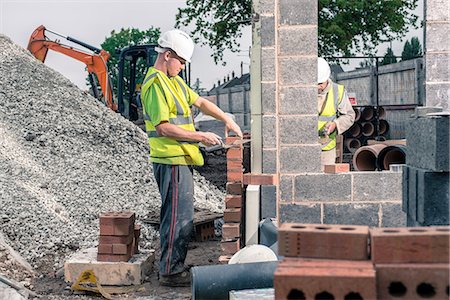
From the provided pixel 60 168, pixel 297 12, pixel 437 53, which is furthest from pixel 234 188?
pixel 60 168

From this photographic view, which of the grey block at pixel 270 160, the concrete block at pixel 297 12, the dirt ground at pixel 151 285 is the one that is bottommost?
the dirt ground at pixel 151 285

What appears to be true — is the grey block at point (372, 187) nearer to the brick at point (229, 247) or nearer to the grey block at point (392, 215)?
the grey block at point (392, 215)

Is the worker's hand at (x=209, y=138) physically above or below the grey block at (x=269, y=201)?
above

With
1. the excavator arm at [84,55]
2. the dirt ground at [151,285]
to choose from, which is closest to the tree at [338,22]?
the excavator arm at [84,55]

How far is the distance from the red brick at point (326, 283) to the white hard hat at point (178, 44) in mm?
3532

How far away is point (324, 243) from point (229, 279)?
1.49m

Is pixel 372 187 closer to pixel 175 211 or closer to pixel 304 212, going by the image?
pixel 304 212

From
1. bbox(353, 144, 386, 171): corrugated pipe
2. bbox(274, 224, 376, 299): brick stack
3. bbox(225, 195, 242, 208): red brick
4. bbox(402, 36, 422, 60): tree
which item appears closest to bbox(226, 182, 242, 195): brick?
bbox(225, 195, 242, 208): red brick

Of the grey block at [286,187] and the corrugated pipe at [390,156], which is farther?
the corrugated pipe at [390,156]

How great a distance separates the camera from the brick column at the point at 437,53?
226 inches

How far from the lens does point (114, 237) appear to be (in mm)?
6523

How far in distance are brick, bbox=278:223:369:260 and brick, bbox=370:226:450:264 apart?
0.07m

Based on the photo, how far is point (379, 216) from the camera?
6141mm

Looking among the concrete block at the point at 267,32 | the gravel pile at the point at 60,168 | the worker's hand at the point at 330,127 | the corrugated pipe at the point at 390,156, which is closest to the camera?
the concrete block at the point at 267,32
